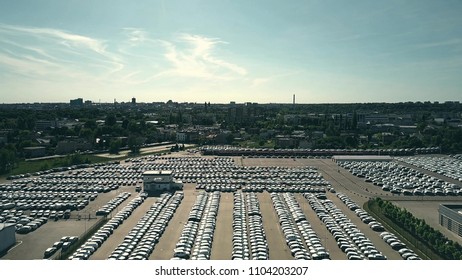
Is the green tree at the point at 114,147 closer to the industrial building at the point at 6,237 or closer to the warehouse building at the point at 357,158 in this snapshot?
the warehouse building at the point at 357,158

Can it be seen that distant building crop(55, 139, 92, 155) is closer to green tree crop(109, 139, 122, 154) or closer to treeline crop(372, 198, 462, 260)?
green tree crop(109, 139, 122, 154)

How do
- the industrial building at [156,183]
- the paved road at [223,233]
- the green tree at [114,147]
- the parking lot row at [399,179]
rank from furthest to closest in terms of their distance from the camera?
1. the green tree at [114,147]
2. the parking lot row at [399,179]
3. the industrial building at [156,183]
4. the paved road at [223,233]

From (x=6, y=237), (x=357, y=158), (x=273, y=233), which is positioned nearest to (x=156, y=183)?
(x=273, y=233)

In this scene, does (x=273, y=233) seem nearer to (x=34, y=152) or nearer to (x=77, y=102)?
(x=34, y=152)

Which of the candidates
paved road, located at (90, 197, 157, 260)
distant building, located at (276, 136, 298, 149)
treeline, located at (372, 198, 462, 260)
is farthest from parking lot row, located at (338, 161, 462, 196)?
paved road, located at (90, 197, 157, 260)

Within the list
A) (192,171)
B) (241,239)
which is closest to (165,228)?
(241,239)

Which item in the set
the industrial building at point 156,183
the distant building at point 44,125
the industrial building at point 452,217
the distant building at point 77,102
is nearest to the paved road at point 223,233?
the industrial building at point 156,183

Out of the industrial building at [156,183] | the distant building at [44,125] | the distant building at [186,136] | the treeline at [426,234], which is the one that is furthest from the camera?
the distant building at [44,125]
